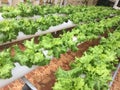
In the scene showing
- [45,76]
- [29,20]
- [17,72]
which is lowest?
[45,76]

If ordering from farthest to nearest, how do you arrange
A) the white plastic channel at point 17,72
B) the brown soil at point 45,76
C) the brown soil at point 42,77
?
the brown soil at point 45,76
the brown soil at point 42,77
the white plastic channel at point 17,72

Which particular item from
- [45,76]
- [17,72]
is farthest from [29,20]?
[17,72]

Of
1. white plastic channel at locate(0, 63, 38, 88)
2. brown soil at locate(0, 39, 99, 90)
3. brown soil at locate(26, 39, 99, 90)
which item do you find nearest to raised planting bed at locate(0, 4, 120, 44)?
brown soil at locate(0, 39, 99, 90)

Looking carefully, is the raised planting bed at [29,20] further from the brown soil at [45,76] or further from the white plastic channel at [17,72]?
the white plastic channel at [17,72]

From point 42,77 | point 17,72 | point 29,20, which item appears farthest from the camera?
point 29,20

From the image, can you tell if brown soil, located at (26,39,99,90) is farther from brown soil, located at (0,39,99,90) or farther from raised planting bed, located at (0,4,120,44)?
raised planting bed, located at (0,4,120,44)

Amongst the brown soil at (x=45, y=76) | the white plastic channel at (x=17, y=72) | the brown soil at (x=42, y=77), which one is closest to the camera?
the white plastic channel at (x=17, y=72)

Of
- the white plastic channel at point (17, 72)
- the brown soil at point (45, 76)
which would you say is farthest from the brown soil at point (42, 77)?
the white plastic channel at point (17, 72)

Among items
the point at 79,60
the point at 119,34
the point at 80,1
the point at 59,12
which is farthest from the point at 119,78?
the point at 80,1

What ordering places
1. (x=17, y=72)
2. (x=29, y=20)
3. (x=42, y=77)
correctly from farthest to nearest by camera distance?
(x=29, y=20)
(x=42, y=77)
(x=17, y=72)

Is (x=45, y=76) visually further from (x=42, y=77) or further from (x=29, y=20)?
(x=29, y=20)

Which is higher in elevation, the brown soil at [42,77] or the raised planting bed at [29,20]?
the raised planting bed at [29,20]

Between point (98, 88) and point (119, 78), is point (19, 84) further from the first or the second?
point (119, 78)

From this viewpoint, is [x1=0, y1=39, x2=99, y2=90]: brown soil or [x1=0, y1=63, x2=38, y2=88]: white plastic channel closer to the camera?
[x1=0, y1=63, x2=38, y2=88]: white plastic channel
